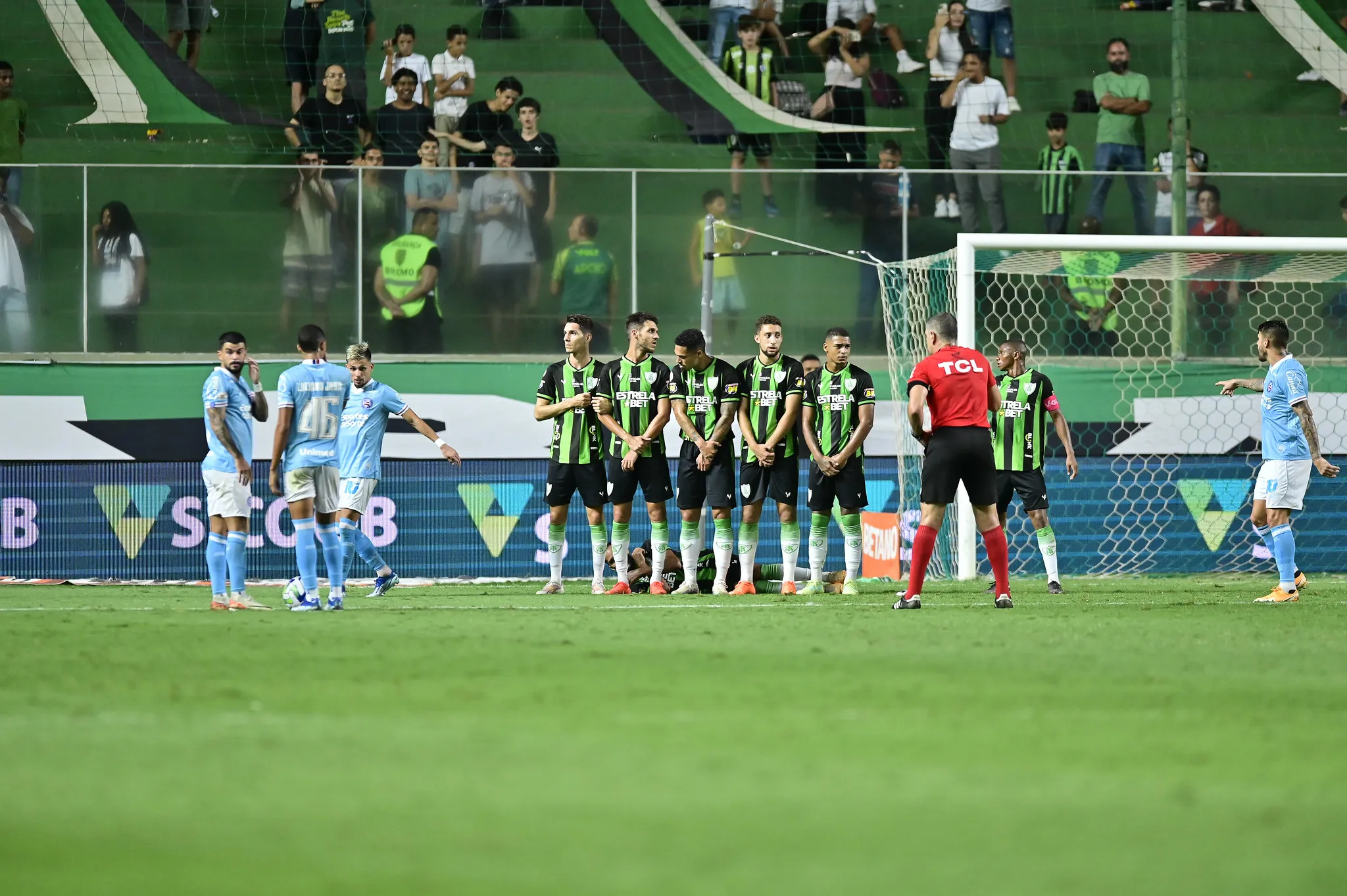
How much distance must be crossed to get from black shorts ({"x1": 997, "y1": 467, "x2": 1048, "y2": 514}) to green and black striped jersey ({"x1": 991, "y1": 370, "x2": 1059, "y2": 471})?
0.14 feet

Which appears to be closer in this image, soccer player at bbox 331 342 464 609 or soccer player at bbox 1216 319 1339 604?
soccer player at bbox 1216 319 1339 604

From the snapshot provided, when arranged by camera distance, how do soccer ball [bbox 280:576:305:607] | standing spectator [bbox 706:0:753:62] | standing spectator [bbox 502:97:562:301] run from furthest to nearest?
standing spectator [bbox 706:0:753:62] → standing spectator [bbox 502:97:562:301] → soccer ball [bbox 280:576:305:607]

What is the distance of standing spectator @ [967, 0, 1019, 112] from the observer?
64.4ft

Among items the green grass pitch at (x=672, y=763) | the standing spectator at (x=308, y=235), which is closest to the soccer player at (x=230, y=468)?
the green grass pitch at (x=672, y=763)

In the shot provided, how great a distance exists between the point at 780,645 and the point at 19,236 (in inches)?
409

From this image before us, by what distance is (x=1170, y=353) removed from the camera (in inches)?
611

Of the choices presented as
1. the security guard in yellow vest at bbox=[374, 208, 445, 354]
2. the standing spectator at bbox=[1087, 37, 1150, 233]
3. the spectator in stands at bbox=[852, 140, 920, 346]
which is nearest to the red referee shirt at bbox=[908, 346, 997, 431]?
the spectator in stands at bbox=[852, 140, 920, 346]

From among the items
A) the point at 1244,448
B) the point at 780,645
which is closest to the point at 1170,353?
the point at 1244,448

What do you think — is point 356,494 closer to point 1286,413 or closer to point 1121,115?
point 1286,413

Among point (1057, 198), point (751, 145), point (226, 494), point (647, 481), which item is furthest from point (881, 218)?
point (226, 494)

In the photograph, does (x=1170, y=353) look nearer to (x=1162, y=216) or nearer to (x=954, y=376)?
(x=1162, y=216)

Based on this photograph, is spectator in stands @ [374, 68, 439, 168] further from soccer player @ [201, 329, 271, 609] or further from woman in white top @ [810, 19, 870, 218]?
soccer player @ [201, 329, 271, 609]

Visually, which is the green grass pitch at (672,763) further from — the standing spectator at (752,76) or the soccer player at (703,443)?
the standing spectator at (752,76)

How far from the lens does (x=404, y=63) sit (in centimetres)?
1866
